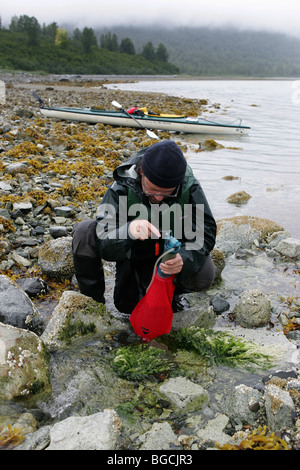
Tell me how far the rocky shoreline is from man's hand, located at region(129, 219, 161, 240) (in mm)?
939

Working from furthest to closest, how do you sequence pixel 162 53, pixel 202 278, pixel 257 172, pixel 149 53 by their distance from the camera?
pixel 162 53
pixel 149 53
pixel 257 172
pixel 202 278

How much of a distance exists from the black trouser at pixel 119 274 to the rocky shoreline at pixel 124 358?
239 millimetres

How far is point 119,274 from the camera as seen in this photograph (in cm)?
362

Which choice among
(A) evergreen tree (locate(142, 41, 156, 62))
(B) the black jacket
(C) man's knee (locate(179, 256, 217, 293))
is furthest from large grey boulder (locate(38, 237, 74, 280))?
(A) evergreen tree (locate(142, 41, 156, 62))

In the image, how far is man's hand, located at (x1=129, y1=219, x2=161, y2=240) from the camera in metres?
2.86

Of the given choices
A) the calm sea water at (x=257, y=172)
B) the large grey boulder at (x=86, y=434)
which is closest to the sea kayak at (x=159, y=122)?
the calm sea water at (x=257, y=172)

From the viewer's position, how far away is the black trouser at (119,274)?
3464mm

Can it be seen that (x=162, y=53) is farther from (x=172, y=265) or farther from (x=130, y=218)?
(x=172, y=265)

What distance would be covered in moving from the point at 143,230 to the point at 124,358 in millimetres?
1053

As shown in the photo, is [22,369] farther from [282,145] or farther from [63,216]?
[282,145]

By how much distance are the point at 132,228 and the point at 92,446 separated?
146 cm

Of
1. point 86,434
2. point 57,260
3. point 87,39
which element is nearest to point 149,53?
point 87,39

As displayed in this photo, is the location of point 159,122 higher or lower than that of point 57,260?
higher

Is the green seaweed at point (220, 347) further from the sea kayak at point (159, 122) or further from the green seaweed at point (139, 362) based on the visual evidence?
the sea kayak at point (159, 122)
